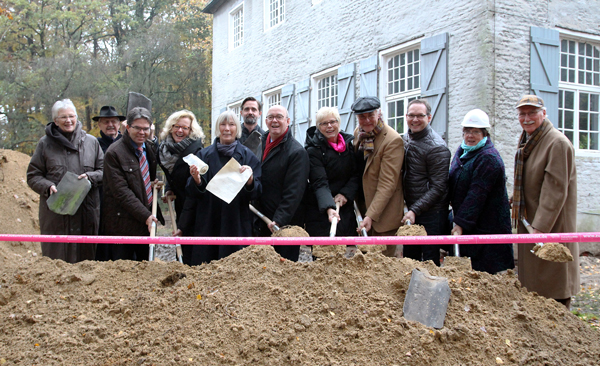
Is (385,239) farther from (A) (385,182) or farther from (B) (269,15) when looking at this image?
(B) (269,15)

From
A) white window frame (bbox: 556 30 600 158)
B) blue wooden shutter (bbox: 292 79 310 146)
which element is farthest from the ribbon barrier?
blue wooden shutter (bbox: 292 79 310 146)

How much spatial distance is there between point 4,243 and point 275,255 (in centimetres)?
605

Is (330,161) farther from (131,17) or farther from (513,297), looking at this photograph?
(131,17)

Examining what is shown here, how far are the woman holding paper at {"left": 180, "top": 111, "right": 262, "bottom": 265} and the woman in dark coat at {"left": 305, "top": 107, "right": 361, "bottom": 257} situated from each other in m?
0.55

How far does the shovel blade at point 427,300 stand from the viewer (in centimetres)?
274

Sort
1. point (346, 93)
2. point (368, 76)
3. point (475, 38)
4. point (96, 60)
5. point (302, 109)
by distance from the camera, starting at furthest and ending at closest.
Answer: point (96, 60)
point (302, 109)
point (346, 93)
point (368, 76)
point (475, 38)

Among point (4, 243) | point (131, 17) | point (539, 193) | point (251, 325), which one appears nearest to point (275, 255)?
point (251, 325)

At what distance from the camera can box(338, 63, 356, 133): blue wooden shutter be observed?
1034 cm

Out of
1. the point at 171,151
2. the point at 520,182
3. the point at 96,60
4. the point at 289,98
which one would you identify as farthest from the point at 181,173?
the point at 96,60

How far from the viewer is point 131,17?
25984 millimetres

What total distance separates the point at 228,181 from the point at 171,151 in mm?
873

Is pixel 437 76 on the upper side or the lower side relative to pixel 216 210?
upper

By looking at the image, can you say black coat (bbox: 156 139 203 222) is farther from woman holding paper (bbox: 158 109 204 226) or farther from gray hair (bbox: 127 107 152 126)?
gray hair (bbox: 127 107 152 126)

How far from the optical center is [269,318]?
2.77 meters
